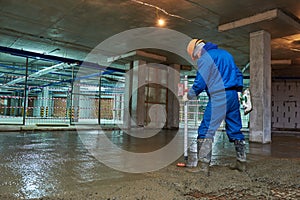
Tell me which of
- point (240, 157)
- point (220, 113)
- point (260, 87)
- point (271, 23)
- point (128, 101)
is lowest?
point (240, 157)

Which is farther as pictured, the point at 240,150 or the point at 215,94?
the point at 240,150

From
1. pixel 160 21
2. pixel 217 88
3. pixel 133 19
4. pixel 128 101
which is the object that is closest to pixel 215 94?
pixel 217 88

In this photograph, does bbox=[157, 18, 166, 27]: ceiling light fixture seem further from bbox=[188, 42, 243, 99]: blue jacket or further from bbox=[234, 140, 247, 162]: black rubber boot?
bbox=[234, 140, 247, 162]: black rubber boot

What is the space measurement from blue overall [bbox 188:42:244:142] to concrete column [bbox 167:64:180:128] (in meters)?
7.82

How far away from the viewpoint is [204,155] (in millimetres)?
2436

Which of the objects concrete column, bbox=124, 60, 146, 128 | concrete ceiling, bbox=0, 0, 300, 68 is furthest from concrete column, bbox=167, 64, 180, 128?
concrete ceiling, bbox=0, 0, 300, 68

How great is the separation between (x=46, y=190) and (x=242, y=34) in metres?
6.13

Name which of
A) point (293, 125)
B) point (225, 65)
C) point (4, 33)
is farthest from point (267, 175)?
point (293, 125)

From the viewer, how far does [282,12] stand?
5.15 metres

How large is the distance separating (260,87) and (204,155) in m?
4.23

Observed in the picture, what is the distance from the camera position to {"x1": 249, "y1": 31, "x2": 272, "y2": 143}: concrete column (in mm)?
5883

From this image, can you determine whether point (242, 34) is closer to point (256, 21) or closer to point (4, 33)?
point (256, 21)

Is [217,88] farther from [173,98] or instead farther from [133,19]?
[173,98]

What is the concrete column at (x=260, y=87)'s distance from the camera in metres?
5.88
